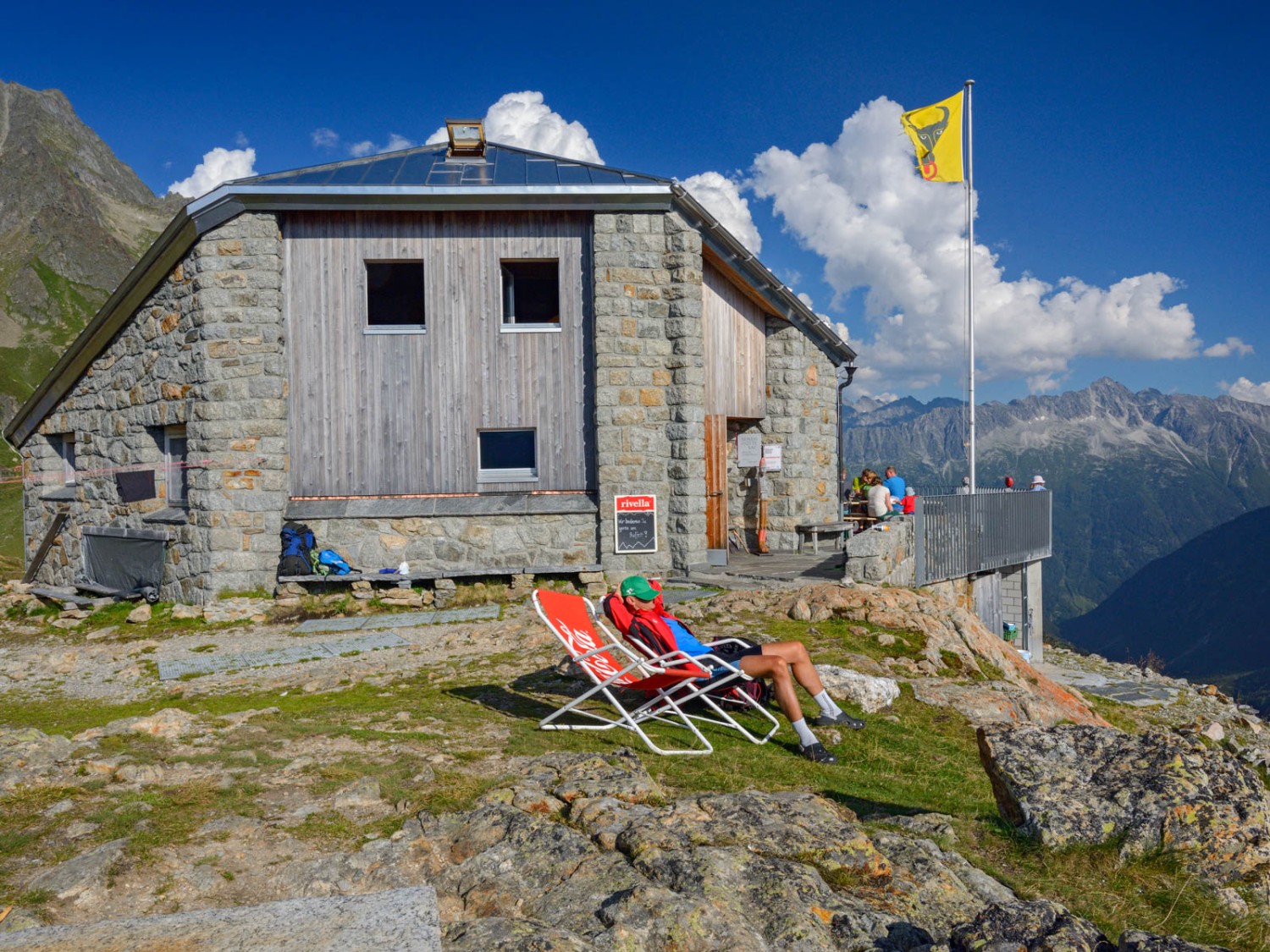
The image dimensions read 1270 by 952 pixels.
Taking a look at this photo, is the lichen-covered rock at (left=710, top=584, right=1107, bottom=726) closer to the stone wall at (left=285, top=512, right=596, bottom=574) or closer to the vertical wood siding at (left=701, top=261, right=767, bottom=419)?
the stone wall at (left=285, top=512, right=596, bottom=574)

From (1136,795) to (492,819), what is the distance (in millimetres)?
2887

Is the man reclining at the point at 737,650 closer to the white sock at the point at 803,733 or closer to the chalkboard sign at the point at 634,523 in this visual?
the white sock at the point at 803,733

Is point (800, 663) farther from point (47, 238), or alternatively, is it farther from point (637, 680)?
point (47, 238)

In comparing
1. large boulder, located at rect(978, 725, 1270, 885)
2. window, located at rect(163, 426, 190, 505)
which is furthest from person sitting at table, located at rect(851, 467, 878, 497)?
large boulder, located at rect(978, 725, 1270, 885)

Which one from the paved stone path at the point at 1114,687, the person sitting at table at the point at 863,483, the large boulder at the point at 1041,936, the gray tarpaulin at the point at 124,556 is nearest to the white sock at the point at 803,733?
the large boulder at the point at 1041,936

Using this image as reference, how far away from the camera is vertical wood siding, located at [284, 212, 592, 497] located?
12398mm

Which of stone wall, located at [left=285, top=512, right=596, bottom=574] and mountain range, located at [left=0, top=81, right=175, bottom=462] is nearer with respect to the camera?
stone wall, located at [left=285, top=512, right=596, bottom=574]

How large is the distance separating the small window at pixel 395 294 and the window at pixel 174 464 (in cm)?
351

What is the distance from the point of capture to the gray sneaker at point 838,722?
6.17 meters

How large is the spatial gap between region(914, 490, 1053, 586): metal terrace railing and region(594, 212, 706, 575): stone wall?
411cm

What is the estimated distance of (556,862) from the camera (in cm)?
341

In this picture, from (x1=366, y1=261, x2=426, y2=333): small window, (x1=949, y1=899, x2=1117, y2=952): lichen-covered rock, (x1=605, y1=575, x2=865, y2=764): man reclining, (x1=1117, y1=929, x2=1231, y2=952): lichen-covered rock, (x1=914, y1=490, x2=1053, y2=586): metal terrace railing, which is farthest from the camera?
(x1=914, y1=490, x2=1053, y2=586): metal terrace railing

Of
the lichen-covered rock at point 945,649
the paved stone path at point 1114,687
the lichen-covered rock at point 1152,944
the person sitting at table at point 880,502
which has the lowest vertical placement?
the paved stone path at point 1114,687

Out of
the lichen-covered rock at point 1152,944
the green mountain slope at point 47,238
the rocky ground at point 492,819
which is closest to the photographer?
the lichen-covered rock at point 1152,944
